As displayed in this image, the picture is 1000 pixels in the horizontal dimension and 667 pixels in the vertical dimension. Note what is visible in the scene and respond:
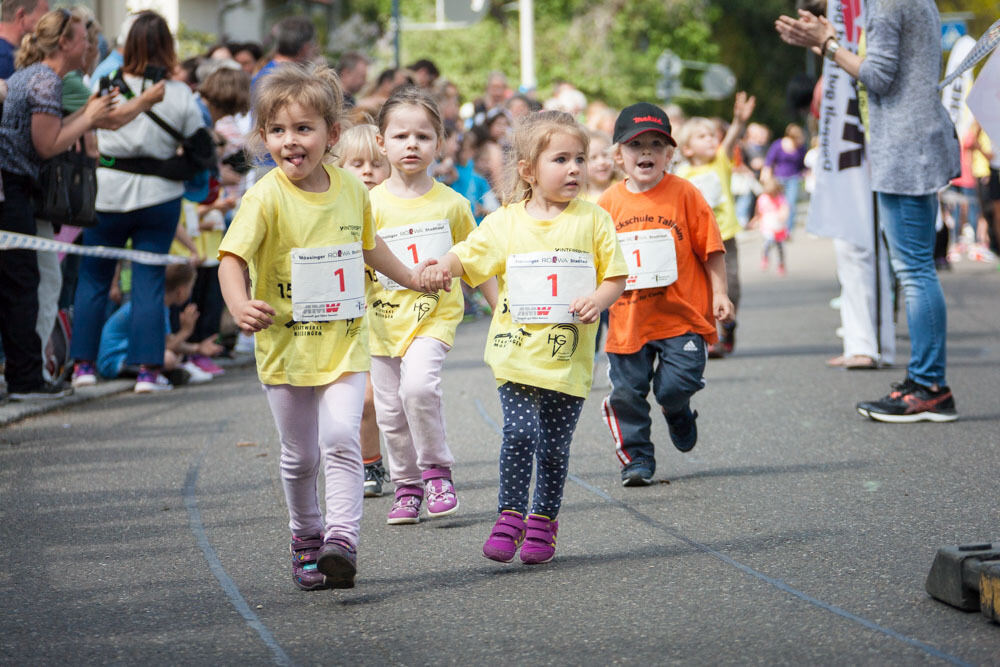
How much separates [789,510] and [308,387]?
203 centimetres

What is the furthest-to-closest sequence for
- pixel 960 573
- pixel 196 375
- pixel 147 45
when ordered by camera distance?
pixel 196 375 → pixel 147 45 → pixel 960 573

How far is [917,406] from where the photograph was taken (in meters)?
7.93

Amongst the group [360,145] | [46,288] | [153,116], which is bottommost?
[46,288]

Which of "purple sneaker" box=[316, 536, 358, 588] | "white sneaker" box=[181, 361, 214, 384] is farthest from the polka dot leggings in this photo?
"white sneaker" box=[181, 361, 214, 384]

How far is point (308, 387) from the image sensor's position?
5043mm

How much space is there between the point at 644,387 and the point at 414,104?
1.63m

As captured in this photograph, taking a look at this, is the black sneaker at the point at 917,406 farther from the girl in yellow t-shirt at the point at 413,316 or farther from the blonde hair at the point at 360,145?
the blonde hair at the point at 360,145

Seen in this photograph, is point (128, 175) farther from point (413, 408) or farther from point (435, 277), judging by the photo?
point (435, 277)

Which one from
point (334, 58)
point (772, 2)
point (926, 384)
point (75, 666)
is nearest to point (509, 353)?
point (75, 666)

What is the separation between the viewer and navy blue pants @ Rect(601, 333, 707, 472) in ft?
21.8

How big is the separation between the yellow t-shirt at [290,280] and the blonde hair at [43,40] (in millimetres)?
4278

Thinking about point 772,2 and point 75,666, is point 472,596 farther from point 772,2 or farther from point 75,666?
point 772,2

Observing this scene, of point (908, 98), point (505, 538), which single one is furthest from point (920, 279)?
point (505, 538)

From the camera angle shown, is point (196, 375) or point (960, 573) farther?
point (196, 375)
